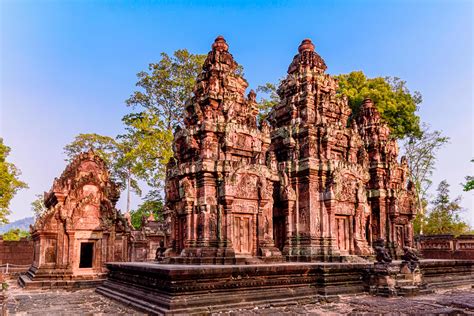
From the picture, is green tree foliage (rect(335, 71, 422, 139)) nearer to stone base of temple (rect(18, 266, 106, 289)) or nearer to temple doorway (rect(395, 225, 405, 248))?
temple doorway (rect(395, 225, 405, 248))

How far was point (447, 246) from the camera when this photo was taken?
22391mm

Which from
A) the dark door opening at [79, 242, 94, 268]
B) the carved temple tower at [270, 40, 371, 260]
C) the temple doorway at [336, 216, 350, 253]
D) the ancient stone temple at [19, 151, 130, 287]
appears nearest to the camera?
the carved temple tower at [270, 40, 371, 260]

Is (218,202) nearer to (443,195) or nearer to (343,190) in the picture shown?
(343,190)

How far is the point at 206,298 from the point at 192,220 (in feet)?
12.2

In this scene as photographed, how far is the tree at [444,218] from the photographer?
27859 mm

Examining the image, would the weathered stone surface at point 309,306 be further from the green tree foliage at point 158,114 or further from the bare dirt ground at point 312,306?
the green tree foliage at point 158,114

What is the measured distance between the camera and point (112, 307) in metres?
9.61

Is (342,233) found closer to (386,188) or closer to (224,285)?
(386,188)

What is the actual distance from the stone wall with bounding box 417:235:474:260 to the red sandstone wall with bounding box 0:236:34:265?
2138cm

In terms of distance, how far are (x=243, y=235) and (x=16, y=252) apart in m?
15.6

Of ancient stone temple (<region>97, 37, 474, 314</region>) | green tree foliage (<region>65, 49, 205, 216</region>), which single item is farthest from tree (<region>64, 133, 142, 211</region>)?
ancient stone temple (<region>97, 37, 474, 314</region>)

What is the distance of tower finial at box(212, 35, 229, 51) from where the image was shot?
14473 mm

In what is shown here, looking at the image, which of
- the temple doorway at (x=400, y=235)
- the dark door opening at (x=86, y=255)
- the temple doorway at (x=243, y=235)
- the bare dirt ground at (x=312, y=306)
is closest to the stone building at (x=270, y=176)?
the temple doorway at (x=243, y=235)

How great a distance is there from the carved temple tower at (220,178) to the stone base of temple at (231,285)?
183 cm
